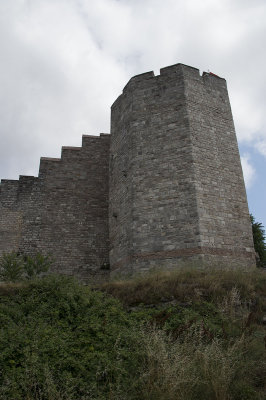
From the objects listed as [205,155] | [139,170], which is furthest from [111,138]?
[205,155]

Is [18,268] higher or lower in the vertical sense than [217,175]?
lower

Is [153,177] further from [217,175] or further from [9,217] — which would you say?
[9,217]

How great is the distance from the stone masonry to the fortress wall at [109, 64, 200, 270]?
3cm

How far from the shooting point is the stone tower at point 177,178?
11.1m

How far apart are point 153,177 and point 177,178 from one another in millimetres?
869

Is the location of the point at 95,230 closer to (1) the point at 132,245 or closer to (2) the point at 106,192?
(2) the point at 106,192

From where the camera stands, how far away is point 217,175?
39.5 feet

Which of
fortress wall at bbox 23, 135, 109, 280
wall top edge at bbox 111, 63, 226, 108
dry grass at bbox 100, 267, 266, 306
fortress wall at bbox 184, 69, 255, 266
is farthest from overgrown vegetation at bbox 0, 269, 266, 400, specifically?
wall top edge at bbox 111, 63, 226, 108

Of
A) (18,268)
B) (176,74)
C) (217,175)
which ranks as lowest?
(18,268)

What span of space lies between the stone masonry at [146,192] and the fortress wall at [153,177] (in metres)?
0.03

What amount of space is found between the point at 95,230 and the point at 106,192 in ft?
5.90

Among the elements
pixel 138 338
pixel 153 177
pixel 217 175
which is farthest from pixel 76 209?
pixel 138 338

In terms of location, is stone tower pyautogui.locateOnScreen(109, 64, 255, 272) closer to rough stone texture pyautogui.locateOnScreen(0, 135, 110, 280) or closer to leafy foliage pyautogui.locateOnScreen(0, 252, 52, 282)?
rough stone texture pyautogui.locateOnScreen(0, 135, 110, 280)

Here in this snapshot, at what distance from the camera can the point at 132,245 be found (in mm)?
11586
